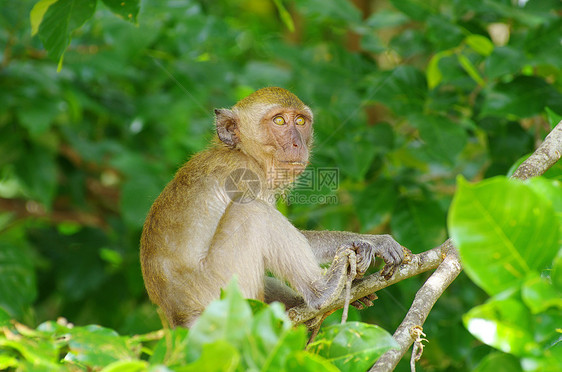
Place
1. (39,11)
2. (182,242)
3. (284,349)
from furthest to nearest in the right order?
(182,242), (39,11), (284,349)

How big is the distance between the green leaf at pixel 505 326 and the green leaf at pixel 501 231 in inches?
2.3

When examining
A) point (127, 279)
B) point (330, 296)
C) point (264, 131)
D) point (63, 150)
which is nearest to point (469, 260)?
point (330, 296)

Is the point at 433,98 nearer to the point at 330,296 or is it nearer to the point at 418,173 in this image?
the point at 418,173

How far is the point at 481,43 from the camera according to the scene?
15.8 ft

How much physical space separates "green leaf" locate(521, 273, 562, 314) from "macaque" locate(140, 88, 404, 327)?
1905 mm

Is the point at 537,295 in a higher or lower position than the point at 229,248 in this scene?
higher

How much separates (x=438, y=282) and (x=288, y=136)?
7.23 ft

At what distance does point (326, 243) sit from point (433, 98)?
5.56 ft

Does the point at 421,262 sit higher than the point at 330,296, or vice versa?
the point at 421,262

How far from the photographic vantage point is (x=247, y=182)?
173 inches

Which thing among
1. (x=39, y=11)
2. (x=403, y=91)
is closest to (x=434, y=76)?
(x=403, y=91)

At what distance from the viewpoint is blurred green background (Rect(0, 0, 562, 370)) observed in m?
4.80

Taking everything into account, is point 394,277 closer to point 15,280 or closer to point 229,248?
point 229,248

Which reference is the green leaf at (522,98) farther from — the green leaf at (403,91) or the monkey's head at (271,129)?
the monkey's head at (271,129)
